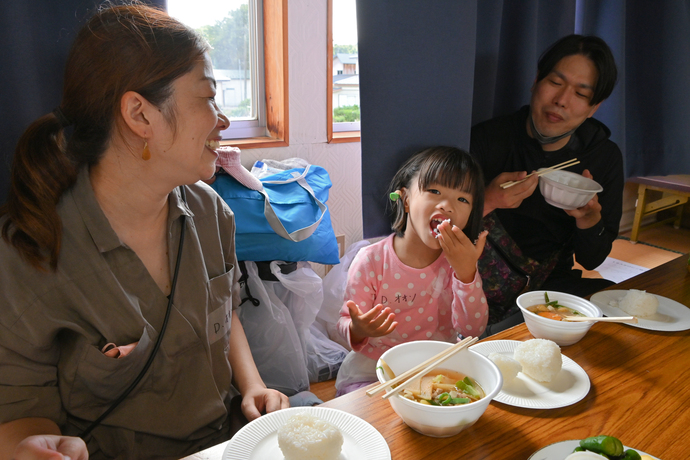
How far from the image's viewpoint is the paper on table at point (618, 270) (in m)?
3.40

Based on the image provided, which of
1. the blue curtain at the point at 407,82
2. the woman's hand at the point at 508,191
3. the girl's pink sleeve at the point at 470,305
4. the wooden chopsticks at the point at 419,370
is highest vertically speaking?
the blue curtain at the point at 407,82

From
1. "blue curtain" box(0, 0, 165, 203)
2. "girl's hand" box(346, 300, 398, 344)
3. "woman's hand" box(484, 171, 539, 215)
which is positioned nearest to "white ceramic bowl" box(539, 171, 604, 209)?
"woman's hand" box(484, 171, 539, 215)

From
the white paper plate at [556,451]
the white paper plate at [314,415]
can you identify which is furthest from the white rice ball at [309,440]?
the white paper plate at [556,451]

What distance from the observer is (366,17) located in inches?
56.7

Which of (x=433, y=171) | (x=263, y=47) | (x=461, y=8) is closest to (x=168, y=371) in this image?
(x=433, y=171)

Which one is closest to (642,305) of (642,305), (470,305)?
(642,305)

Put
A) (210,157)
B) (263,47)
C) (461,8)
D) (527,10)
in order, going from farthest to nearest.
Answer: (263,47) < (527,10) < (461,8) < (210,157)

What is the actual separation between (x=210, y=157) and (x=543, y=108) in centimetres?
128

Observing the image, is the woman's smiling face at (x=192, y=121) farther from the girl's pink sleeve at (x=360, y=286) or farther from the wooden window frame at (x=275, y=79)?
the wooden window frame at (x=275, y=79)

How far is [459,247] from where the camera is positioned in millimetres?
1304

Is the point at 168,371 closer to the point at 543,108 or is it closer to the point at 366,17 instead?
the point at 366,17

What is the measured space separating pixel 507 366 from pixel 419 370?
201 millimetres

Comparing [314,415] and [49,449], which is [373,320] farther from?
[49,449]

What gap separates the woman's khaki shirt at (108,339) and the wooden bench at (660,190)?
159 inches
